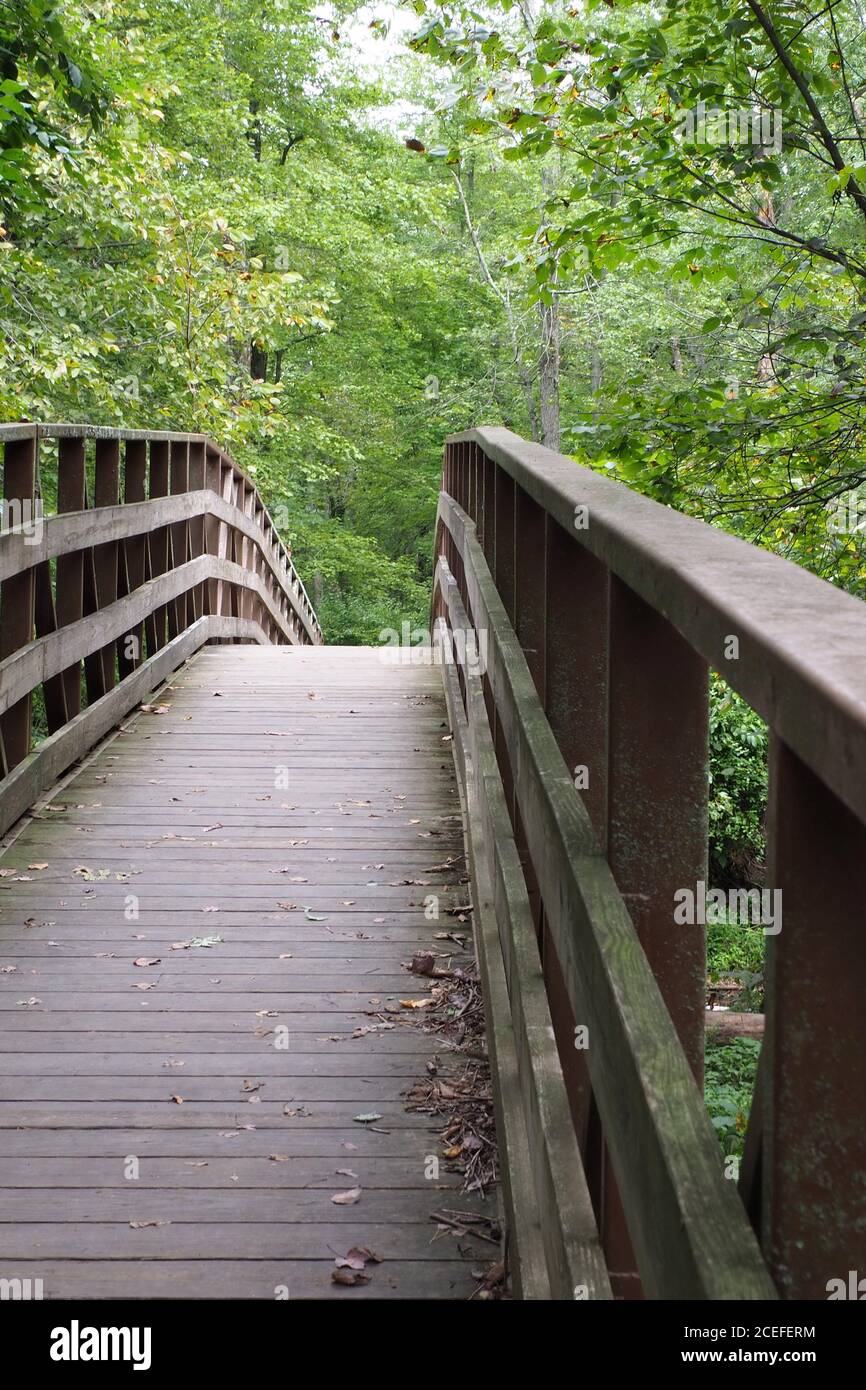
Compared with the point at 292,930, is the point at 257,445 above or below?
above

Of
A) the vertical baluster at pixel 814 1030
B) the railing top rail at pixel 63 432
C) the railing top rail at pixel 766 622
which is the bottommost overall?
the vertical baluster at pixel 814 1030

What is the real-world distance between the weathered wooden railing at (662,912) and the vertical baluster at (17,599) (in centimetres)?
253

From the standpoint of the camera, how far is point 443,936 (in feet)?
14.3

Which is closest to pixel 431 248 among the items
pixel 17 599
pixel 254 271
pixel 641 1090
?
pixel 254 271

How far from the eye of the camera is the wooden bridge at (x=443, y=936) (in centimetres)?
97

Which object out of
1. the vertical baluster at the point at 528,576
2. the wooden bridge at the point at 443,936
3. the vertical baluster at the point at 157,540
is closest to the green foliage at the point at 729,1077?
the wooden bridge at the point at 443,936

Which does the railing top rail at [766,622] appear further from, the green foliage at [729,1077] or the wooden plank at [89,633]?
the green foliage at [729,1077]

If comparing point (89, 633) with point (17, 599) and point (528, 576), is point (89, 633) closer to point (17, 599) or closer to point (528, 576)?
point (17, 599)

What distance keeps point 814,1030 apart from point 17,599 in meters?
4.71

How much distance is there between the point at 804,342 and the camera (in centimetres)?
545

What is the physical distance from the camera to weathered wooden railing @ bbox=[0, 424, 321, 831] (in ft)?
17.0

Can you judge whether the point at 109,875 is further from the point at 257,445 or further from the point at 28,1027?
the point at 257,445
